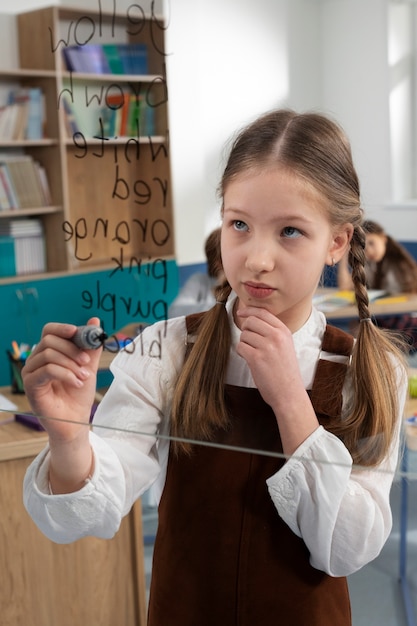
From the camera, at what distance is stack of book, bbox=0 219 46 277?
52 cm

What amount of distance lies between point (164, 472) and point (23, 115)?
240 mm

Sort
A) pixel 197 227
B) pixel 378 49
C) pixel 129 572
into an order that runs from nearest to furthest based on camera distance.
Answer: pixel 378 49, pixel 197 227, pixel 129 572

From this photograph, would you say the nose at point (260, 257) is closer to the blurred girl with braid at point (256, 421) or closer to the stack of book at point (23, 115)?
the blurred girl with braid at point (256, 421)

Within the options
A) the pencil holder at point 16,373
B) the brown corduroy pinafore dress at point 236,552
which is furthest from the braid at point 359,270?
the pencil holder at point 16,373

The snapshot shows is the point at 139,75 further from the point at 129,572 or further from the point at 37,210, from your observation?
the point at 129,572

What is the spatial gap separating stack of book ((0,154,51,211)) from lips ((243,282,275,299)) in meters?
0.16

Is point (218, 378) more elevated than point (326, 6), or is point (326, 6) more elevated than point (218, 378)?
point (326, 6)

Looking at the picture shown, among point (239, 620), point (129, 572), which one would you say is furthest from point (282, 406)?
point (129, 572)

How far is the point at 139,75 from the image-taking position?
1.58ft

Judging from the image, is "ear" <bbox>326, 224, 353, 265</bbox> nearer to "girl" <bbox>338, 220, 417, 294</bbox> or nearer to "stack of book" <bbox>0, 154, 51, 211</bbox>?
"girl" <bbox>338, 220, 417, 294</bbox>

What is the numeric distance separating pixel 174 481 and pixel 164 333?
10 cm

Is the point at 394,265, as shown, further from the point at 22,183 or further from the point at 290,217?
the point at 22,183

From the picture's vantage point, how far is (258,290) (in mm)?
430

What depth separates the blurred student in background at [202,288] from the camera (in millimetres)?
468
